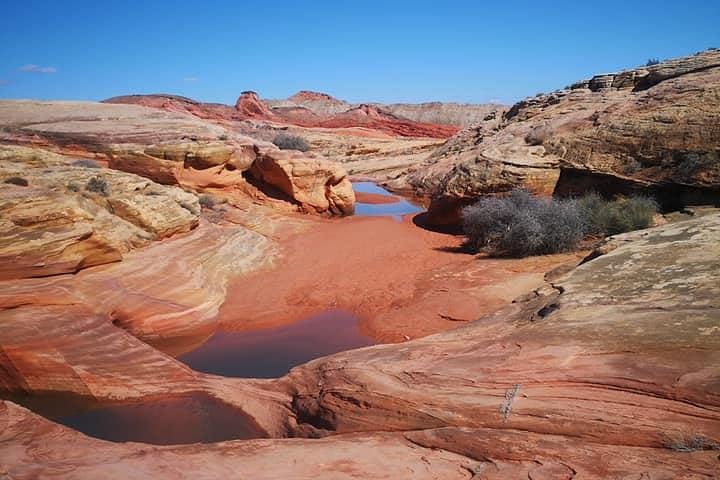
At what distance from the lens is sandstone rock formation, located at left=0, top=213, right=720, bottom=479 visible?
10.4 ft

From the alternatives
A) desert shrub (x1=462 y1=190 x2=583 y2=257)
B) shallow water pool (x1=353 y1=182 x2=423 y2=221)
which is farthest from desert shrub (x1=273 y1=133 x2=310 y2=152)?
desert shrub (x1=462 y1=190 x2=583 y2=257)

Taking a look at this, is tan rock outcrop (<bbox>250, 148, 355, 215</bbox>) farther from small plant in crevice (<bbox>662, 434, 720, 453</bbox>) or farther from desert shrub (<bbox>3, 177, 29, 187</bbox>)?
small plant in crevice (<bbox>662, 434, 720, 453</bbox>)

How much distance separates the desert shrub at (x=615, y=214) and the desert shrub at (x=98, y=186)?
360 inches

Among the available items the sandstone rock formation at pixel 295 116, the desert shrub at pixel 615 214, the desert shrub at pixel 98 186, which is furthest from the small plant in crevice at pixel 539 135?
the sandstone rock formation at pixel 295 116

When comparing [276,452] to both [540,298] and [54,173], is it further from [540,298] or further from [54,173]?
[54,173]

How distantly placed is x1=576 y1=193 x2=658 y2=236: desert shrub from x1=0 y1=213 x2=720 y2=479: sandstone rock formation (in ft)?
13.1

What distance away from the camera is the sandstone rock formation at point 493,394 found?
3156 millimetres

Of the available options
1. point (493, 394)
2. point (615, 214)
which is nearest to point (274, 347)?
point (493, 394)

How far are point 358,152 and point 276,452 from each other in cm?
2746

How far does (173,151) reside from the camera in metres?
13.1

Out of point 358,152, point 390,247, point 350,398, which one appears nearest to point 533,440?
point 350,398

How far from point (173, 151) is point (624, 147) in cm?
1094

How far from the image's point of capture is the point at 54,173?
9.21 metres

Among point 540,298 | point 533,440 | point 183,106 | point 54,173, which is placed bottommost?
point 533,440
